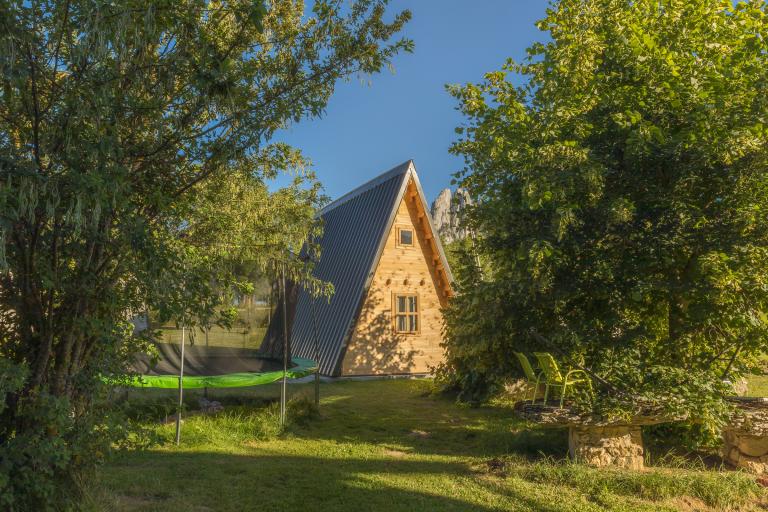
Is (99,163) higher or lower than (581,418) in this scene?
higher

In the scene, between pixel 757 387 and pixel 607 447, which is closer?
pixel 607 447

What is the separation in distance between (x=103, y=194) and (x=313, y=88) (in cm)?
288

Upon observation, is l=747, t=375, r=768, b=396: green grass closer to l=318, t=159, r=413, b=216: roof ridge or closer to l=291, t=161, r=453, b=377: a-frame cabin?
l=291, t=161, r=453, b=377: a-frame cabin

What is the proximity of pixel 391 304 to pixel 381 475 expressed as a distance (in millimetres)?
11775

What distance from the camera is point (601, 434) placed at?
8.09 metres

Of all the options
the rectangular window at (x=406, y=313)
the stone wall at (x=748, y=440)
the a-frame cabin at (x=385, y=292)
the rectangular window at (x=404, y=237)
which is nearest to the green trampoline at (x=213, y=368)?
the a-frame cabin at (x=385, y=292)

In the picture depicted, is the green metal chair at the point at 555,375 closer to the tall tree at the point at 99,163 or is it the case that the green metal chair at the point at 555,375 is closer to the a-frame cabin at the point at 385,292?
the tall tree at the point at 99,163

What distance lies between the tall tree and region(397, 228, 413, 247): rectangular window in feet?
45.4

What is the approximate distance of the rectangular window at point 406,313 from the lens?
773 inches

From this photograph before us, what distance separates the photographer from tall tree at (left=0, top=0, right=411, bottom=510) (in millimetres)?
4047

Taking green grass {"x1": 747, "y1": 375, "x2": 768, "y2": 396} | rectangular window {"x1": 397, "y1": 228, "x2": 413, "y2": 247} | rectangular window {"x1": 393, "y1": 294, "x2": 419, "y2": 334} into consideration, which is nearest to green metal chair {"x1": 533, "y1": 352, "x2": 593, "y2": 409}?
green grass {"x1": 747, "y1": 375, "x2": 768, "y2": 396}

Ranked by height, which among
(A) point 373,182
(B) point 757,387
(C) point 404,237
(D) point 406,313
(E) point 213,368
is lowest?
(B) point 757,387

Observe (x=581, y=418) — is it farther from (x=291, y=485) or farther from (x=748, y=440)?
(x=291, y=485)

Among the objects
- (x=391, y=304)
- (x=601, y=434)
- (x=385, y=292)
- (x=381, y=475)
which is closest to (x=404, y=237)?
(x=385, y=292)
